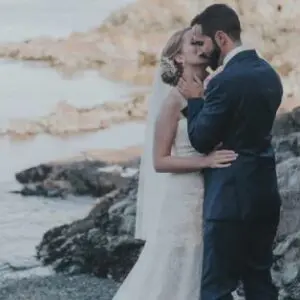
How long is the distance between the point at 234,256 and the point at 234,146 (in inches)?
14.6

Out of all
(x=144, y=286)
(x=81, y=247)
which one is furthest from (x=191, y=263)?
(x=81, y=247)

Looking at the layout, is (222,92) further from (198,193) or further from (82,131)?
(82,131)

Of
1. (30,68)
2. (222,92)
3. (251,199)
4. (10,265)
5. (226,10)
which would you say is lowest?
(10,265)

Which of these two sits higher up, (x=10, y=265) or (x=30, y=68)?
(x=30, y=68)

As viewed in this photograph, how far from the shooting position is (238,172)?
135 inches

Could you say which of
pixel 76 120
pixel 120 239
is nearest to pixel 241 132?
pixel 120 239

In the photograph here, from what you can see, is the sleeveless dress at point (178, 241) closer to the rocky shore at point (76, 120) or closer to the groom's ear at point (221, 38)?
the groom's ear at point (221, 38)

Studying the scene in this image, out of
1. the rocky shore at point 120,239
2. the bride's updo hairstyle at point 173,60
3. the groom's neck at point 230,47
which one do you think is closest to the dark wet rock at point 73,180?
the rocky shore at point 120,239

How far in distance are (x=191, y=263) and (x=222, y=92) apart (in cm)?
73

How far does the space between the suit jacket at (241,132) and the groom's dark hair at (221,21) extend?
0.08 m

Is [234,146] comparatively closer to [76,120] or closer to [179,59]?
[179,59]

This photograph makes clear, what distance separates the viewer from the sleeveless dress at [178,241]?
3.64 meters

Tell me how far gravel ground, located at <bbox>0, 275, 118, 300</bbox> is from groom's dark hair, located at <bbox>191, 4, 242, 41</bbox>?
8.74ft

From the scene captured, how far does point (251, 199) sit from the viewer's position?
135 inches
